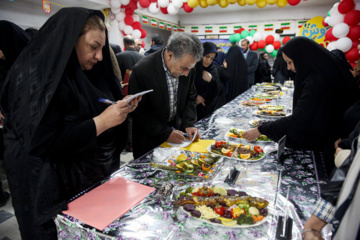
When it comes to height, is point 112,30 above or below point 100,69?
above

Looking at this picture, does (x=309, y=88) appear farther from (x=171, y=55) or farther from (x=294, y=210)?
(x=171, y=55)

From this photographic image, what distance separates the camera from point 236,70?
5.34 metres

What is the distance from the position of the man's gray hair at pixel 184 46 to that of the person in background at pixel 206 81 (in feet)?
4.34

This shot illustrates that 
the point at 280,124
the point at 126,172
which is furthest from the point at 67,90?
the point at 280,124

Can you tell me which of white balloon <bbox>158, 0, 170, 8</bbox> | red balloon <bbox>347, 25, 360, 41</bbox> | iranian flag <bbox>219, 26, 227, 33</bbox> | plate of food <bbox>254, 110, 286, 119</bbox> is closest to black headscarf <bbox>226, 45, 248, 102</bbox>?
red balloon <bbox>347, 25, 360, 41</bbox>

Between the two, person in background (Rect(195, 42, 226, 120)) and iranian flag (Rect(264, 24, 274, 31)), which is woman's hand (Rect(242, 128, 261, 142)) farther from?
iranian flag (Rect(264, 24, 274, 31))

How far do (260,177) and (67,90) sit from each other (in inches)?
42.5

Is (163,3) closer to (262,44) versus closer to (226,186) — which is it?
(262,44)

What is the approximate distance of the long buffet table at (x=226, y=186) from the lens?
0.84m

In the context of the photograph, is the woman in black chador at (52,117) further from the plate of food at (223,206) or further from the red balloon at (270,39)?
the red balloon at (270,39)

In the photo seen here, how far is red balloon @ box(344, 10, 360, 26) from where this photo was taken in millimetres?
4823

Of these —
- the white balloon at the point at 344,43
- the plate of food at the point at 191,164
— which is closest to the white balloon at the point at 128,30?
the white balloon at the point at 344,43

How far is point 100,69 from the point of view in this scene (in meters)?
1.48

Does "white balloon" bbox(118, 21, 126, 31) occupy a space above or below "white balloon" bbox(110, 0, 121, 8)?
below
